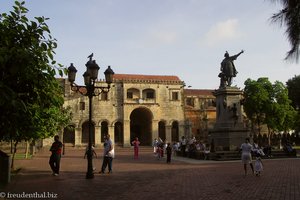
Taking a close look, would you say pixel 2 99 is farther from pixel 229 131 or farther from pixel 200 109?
pixel 200 109

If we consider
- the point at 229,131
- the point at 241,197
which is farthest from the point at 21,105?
the point at 229,131

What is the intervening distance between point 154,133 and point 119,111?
615 centimetres

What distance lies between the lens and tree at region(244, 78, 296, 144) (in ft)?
147

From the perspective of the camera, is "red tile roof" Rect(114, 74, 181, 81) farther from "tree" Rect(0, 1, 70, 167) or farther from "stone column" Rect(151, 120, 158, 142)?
"tree" Rect(0, 1, 70, 167)

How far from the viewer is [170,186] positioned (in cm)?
1130

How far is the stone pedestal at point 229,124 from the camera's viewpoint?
2327cm

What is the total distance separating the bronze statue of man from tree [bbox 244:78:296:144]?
2192cm

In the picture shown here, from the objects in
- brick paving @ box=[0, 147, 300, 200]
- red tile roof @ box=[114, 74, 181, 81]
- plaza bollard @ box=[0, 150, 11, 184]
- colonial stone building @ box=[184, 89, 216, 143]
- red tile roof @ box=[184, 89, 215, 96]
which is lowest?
brick paving @ box=[0, 147, 300, 200]

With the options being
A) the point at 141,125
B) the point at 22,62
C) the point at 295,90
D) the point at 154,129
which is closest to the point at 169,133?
the point at 154,129

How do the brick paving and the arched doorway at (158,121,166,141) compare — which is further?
the arched doorway at (158,121,166,141)

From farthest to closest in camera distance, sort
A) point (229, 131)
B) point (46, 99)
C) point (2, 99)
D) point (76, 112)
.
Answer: point (76, 112), point (229, 131), point (46, 99), point (2, 99)

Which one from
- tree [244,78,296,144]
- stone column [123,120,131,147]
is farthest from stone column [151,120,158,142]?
tree [244,78,296,144]

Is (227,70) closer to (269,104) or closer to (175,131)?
(269,104)

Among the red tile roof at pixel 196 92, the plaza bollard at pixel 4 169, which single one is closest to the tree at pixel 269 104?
the red tile roof at pixel 196 92
